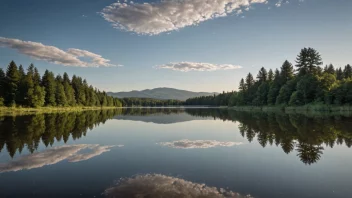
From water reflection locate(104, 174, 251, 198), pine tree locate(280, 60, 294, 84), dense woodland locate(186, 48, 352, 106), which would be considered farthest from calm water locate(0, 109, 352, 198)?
pine tree locate(280, 60, 294, 84)

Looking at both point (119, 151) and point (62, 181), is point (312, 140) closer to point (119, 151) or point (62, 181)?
point (119, 151)

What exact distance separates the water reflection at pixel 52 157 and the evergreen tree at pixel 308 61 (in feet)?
265

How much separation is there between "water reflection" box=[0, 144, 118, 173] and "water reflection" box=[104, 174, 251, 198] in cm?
528

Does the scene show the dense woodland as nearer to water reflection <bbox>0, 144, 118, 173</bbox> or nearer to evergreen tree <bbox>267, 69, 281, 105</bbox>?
evergreen tree <bbox>267, 69, 281, 105</bbox>

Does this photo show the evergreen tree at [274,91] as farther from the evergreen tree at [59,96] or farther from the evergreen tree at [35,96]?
the evergreen tree at [35,96]

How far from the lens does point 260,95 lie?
91812 mm

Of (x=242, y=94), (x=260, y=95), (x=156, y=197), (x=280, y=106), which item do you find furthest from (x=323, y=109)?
(x=156, y=197)

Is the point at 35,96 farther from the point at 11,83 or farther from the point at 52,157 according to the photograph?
the point at 52,157

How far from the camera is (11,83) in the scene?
216 feet

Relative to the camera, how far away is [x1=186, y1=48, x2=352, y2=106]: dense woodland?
194 ft

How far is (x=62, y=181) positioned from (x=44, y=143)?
32.1ft

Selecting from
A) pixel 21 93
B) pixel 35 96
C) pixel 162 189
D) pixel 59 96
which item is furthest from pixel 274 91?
pixel 162 189

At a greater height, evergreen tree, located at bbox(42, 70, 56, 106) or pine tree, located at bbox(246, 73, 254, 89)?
pine tree, located at bbox(246, 73, 254, 89)

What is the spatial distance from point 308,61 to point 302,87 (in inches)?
643
